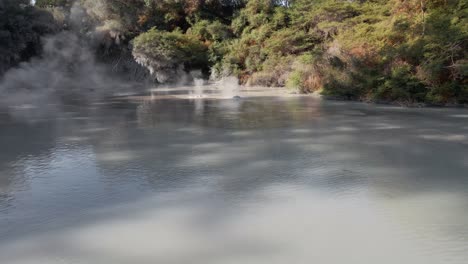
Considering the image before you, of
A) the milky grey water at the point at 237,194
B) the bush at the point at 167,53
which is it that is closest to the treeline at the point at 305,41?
the bush at the point at 167,53

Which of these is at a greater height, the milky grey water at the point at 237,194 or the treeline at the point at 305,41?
the treeline at the point at 305,41

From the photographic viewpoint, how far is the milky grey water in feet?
11.5

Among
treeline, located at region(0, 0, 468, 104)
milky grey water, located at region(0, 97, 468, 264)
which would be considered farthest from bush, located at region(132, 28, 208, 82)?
milky grey water, located at region(0, 97, 468, 264)

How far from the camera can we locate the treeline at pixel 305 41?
12.4 meters

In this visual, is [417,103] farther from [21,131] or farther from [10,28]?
[10,28]

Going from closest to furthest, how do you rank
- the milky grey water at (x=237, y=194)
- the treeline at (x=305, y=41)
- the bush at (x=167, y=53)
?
the milky grey water at (x=237, y=194), the treeline at (x=305, y=41), the bush at (x=167, y=53)

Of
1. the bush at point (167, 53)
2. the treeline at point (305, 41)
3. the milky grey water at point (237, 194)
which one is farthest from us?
the bush at point (167, 53)

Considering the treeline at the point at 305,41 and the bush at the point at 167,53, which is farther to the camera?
the bush at the point at 167,53

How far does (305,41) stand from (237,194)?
18718mm

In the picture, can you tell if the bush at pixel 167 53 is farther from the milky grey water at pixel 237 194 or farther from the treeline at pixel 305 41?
the milky grey water at pixel 237 194

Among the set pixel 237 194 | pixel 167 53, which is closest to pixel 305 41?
pixel 167 53

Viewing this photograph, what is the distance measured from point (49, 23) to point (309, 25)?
15057mm

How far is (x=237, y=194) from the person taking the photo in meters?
4.84

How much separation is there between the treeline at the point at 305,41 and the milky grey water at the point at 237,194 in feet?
11.5
